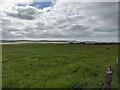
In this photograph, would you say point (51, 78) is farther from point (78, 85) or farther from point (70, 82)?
point (78, 85)

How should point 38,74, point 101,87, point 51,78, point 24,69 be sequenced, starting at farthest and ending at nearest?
point 24,69
point 38,74
point 51,78
point 101,87

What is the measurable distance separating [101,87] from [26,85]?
18.7ft

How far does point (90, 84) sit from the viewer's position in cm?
1969

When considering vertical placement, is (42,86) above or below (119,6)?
below

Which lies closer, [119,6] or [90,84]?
[90,84]

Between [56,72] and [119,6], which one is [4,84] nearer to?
[56,72]

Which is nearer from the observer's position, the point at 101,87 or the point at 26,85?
the point at 101,87

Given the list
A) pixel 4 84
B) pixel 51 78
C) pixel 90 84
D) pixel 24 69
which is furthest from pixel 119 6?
pixel 24 69

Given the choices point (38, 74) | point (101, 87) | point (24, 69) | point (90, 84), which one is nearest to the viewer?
point (101, 87)

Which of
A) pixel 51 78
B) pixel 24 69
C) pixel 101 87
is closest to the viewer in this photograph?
pixel 101 87

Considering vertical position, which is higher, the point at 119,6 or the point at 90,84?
the point at 119,6

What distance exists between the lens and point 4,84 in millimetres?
20875

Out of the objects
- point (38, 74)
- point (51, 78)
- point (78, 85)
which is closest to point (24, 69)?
point (38, 74)

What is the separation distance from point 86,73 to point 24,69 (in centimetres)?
720
